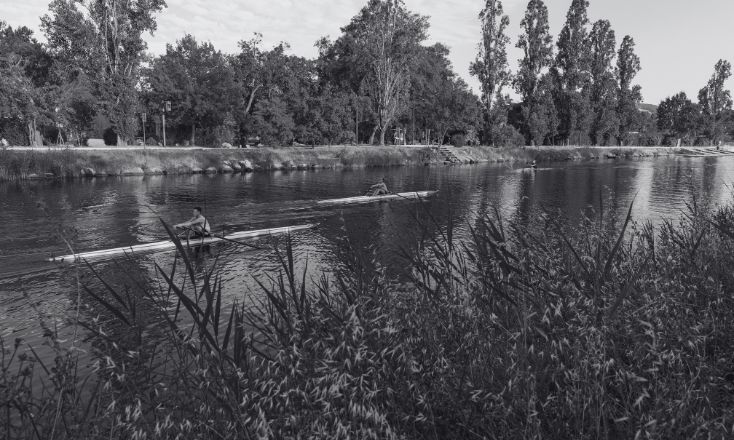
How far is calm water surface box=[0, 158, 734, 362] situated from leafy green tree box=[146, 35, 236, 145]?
73.6ft

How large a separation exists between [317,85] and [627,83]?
78361 millimetres

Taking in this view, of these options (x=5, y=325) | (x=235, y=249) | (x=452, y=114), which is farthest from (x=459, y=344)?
(x=452, y=114)

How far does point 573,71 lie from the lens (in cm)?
9888

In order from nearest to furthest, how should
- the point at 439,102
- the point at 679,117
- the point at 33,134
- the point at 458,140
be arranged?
the point at 33,134 < the point at 439,102 < the point at 458,140 < the point at 679,117

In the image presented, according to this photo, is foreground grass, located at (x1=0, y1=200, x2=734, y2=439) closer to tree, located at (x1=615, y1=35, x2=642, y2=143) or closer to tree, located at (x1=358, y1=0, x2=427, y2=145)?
tree, located at (x1=358, y1=0, x2=427, y2=145)

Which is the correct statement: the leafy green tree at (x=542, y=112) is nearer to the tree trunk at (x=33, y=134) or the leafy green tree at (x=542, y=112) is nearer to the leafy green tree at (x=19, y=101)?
the leafy green tree at (x=19, y=101)

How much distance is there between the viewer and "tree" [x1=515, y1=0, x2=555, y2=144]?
310 ft

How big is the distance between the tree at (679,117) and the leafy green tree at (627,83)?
34.8 meters

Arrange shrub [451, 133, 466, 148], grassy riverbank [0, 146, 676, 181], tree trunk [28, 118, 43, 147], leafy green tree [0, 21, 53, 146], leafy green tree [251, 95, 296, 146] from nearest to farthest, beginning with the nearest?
grassy riverbank [0, 146, 676, 181], leafy green tree [0, 21, 53, 146], tree trunk [28, 118, 43, 147], leafy green tree [251, 95, 296, 146], shrub [451, 133, 466, 148]

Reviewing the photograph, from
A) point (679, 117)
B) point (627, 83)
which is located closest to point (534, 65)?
point (627, 83)

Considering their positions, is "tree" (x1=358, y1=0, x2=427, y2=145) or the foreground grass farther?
"tree" (x1=358, y1=0, x2=427, y2=145)

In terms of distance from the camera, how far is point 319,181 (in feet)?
166

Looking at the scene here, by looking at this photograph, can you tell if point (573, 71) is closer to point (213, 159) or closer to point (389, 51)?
point (389, 51)

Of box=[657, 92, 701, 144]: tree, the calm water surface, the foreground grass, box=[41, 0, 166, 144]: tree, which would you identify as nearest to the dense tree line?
box=[41, 0, 166, 144]: tree
